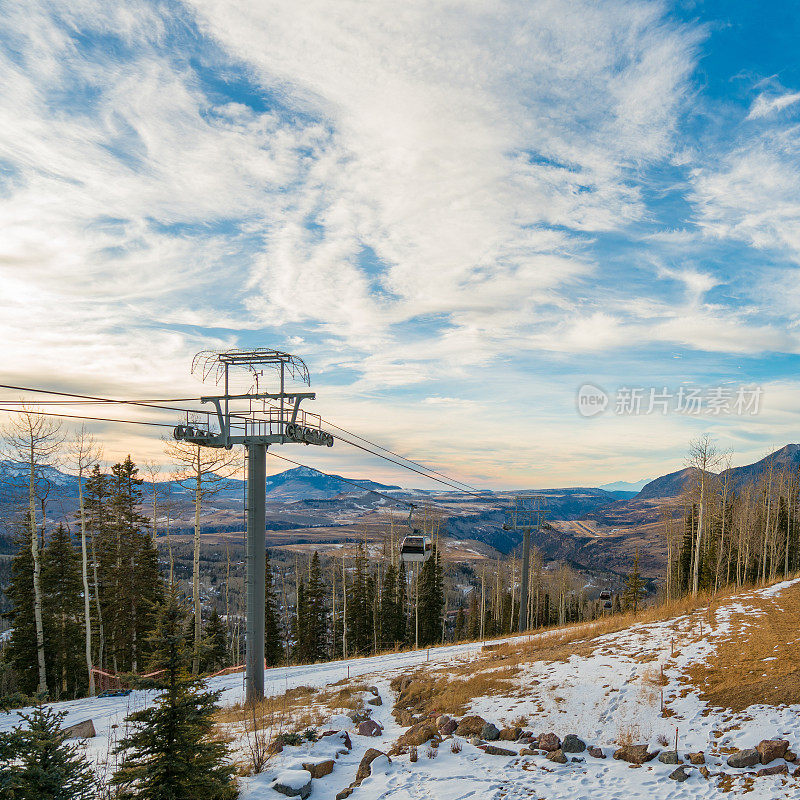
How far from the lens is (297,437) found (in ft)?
55.9

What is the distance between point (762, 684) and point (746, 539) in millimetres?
45736

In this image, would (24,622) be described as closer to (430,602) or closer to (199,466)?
(199,466)

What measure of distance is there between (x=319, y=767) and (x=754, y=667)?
11.4 meters

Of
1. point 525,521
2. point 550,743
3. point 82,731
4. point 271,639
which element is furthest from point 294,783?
point 271,639

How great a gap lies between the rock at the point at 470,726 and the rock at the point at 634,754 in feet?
10.4

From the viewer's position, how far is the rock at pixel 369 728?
1294cm

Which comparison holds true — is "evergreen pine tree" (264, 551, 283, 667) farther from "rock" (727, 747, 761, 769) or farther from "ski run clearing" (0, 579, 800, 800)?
"rock" (727, 747, 761, 769)

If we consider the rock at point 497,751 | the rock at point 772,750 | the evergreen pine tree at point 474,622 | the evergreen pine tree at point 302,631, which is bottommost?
the evergreen pine tree at point 474,622

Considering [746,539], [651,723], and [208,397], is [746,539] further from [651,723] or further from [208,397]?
[208,397]

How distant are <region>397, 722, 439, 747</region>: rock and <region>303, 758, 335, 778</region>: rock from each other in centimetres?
189

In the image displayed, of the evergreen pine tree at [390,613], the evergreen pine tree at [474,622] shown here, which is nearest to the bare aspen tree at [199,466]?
the evergreen pine tree at [390,613]

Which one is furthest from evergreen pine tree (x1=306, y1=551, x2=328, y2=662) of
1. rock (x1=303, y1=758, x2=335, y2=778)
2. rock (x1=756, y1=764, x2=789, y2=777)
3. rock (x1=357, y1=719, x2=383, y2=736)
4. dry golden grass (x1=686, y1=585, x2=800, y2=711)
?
rock (x1=756, y1=764, x2=789, y2=777)

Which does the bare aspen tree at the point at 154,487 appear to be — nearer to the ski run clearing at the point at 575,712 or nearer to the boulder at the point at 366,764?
the ski run clearing at the point at 575,712

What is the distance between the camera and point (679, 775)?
31.1 feet
